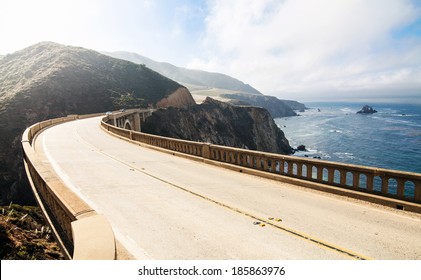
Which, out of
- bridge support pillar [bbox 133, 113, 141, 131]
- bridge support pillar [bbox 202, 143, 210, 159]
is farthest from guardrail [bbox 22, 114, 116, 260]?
bridge support pillar [bbox 133, 113, 141, 131]

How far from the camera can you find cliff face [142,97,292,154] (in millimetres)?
69750

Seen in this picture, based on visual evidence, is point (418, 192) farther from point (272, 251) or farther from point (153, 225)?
point (153, 225)

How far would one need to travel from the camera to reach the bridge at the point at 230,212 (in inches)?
204

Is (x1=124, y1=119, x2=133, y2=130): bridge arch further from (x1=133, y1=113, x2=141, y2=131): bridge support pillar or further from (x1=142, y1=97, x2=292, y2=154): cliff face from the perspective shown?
(x1=142, y1=97, x2=292, y2=154): cliff face

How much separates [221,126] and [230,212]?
73.7 m

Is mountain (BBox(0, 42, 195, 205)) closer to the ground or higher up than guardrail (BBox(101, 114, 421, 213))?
higher up

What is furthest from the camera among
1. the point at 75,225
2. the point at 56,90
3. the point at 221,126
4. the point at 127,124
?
the point at 221,126

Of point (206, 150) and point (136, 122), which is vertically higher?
point (206, 150)

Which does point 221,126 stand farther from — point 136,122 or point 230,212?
point 230,212

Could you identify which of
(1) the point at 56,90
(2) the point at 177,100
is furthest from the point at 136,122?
(2) the point at 177,100

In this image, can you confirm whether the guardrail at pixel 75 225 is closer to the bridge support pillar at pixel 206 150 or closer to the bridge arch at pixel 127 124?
the bridge support pillar at pixel 206 150

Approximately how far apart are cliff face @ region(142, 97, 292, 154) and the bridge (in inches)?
2237

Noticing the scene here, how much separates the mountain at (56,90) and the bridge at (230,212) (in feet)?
108

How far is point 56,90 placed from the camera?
6122 centimetres
